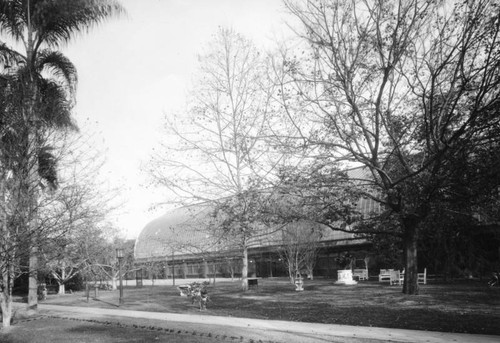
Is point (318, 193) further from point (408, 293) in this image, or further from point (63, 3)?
point (63, 3)

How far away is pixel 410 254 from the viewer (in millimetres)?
14812

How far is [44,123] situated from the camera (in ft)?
38.1

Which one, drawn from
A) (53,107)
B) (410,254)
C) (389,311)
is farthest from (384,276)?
(53,107)

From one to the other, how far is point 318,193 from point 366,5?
6.00m

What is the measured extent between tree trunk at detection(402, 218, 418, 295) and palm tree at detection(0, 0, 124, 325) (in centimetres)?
1243

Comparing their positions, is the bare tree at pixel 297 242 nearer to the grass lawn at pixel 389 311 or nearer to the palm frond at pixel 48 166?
the grass lawn at pixel 389 311

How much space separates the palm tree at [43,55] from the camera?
468 inches

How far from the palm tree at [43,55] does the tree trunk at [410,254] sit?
1243cm

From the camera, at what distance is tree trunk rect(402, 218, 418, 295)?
Answer: 579 inches

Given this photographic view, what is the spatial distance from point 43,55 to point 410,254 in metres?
16.4

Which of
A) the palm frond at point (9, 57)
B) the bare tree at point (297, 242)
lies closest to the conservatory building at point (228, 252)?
the bare tree at point (297, 242)

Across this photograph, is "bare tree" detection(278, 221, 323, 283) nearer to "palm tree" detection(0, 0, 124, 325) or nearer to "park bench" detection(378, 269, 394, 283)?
"park bench" detection(378, 269, 394, 283)

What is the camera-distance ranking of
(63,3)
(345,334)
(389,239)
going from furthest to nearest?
(389,239)
(63,3)
(345,334)

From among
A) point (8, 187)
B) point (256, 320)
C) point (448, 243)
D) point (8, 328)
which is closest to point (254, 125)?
point (256, 320)
